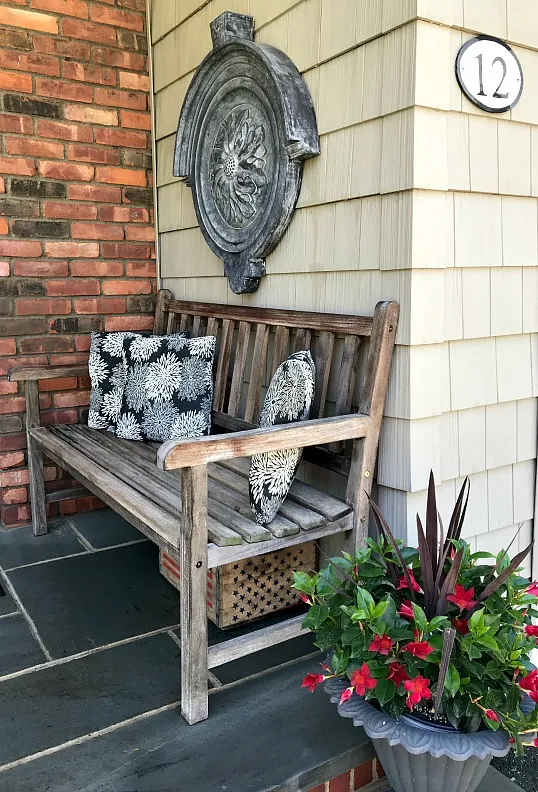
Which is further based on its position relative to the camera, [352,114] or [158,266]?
[158,266]

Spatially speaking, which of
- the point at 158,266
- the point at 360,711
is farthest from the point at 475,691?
the point at 158,266

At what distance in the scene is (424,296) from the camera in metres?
1.65

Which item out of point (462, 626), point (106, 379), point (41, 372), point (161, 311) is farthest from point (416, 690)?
point (161, 311)

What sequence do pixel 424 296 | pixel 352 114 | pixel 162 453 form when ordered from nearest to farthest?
pixel 162 453 < pixel 424 296 < pixel 352 114

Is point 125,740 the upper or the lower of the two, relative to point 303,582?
lower

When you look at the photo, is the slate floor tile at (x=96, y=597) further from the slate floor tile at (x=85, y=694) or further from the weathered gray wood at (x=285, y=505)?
the weathered gray wood at (x=285, y=505)

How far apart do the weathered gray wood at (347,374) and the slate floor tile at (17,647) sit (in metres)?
1.12

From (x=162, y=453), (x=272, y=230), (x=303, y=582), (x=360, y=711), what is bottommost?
(x=360, y=711)

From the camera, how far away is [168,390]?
2.36 meters

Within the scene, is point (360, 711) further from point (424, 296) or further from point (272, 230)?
point (272, 230)

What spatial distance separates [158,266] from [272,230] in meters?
1.05

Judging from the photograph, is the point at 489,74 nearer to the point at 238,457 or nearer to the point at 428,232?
the point at 428,232

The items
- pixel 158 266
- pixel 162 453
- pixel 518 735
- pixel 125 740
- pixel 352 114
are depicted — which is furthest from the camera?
pixel 158 266

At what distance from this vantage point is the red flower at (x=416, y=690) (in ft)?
3.74
